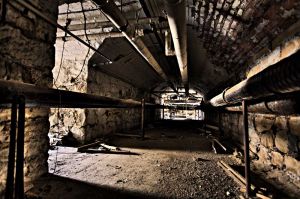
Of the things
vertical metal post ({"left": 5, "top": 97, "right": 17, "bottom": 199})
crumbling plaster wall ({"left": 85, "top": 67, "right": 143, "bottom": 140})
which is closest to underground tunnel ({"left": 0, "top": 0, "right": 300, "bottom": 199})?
vertical metal post ({"left": 5, "top": 97, "right": 17, "bottom": 199})

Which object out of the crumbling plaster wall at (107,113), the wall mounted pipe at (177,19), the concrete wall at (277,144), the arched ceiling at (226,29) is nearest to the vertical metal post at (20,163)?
the wall mounted pipe at (177,19)

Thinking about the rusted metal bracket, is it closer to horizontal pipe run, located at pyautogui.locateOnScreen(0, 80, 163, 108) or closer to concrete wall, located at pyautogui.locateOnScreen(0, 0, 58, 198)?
concrete wall, located at pyautogui.locateOnScreen(0, 0, 58, 198)

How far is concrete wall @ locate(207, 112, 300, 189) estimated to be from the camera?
225 cm

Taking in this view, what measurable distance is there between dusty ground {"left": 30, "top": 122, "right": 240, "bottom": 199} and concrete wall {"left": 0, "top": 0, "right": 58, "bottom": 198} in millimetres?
333

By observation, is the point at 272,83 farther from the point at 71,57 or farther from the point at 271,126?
the point at 71,57

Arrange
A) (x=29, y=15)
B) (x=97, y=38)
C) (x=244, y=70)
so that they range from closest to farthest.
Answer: (x=29, y=15) → (x=244, y=70) → (x=97, y=38)

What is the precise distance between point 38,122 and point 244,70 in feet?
12.7

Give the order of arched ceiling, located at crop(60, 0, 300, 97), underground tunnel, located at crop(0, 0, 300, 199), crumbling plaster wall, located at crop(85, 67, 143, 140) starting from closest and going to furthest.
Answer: underground tunnel, located at crop(0, 0, 300, 199), arched ceiling, located at crop(60, 0, 300, 97), crumbling plaster wall, located at crop(85, 67, 143, 140)

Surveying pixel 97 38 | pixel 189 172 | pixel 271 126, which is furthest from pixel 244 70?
pixel 97 38

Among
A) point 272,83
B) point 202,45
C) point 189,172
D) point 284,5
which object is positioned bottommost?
point 189,172

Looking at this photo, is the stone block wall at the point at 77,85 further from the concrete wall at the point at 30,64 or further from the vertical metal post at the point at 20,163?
the vertical metal post at the point at 20,163

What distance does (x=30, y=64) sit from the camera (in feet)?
7.32

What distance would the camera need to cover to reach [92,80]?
474 cm

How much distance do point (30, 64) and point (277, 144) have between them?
138 inches
